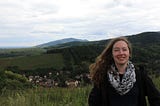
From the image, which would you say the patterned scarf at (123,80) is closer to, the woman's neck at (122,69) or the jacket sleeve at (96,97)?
the woman's neck at (122,69)

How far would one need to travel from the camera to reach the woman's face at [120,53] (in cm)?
387

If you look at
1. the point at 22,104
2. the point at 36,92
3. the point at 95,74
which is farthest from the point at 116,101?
the point at 36,92

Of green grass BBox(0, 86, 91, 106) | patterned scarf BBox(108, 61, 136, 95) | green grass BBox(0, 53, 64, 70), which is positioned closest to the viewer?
patterned scarf BBox(108, 61, 136, 95)

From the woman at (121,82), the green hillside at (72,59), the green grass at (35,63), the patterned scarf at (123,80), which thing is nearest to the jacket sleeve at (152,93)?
the woman at (121,82)

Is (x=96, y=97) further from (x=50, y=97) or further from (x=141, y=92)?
(x=50, y=97)

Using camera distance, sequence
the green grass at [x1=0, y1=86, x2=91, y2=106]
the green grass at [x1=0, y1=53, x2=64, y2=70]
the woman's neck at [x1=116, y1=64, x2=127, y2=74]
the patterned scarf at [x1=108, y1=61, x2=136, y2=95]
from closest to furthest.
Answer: the patterned scarf at [x1=108, y1=61, x2=136, y2=95] < the woman's neck at [x1=116, y1=64, x2=127, y2=74] < the green grass at [x1=0, y1=86, x2=91, y2=106] < the green grass at [x1=0, y1=53, x2=64, y2=70]

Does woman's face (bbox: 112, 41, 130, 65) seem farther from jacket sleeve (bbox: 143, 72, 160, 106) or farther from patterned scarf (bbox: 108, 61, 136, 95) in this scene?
jacket sleeve (bbox: 143, 72, 160, 106)

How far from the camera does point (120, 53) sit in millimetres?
3893

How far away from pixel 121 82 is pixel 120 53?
1.07 feet

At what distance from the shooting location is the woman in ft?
12.4

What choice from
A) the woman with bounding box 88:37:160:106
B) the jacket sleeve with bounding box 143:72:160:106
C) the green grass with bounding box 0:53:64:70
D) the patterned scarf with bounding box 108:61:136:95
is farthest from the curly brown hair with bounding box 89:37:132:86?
the green grass with bounding box 0:53:64:70

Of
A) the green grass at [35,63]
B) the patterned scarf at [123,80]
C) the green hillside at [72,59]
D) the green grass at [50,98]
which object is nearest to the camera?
the patterned scarf at [123,80]

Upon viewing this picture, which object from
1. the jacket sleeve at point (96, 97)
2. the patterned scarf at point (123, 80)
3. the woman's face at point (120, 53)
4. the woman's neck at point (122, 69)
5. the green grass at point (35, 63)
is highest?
the woman's face at point (120, 53)

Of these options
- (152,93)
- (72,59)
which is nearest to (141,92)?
(152,93)
